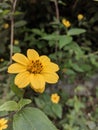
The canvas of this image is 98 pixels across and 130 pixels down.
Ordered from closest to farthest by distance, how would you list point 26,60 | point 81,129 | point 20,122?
point 20,122
point 26,60
point 81,129

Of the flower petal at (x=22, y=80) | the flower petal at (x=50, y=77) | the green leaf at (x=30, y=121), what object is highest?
the flower petal at (x=22, y=80)

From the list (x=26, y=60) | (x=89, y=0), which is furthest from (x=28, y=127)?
(x=89, y=0)

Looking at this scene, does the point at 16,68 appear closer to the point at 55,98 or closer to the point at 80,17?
the point at 55,98

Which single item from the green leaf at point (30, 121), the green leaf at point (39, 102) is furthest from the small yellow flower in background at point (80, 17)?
the green leaf at point (30, 121)

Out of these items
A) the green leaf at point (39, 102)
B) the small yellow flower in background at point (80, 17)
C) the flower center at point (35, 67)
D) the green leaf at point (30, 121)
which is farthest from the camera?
the small yellow flower in background at point (80, 17)

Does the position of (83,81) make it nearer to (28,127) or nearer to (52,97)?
(52,97)

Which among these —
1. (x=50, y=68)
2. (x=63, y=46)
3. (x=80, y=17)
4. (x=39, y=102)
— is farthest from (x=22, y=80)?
(x=80, y=17)

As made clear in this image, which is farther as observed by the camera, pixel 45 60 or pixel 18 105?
pixel 45 60

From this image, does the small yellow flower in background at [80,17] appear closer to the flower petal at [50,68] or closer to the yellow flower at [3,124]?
the flower petal at [50,68]
